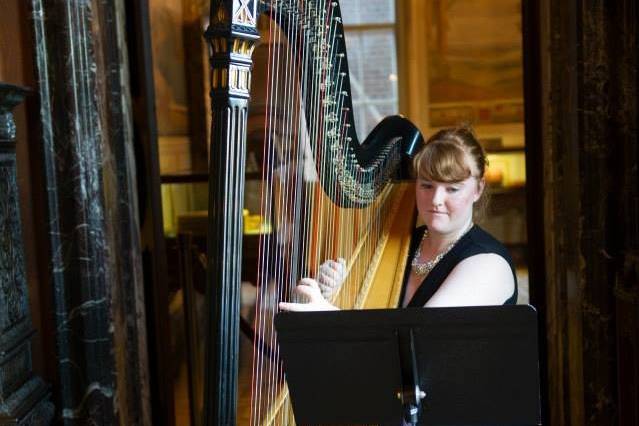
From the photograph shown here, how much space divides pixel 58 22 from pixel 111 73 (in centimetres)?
23

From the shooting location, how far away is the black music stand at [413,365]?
144cm

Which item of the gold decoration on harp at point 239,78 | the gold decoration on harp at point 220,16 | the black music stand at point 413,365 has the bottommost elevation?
the black music stand at point 413,365

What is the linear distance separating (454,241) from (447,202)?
0.12 m

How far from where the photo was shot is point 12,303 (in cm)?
225

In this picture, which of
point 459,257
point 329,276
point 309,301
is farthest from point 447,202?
point 309,301

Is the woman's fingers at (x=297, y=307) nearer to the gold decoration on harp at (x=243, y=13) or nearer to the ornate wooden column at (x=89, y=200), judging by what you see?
the gold decoration on harp at (x=243, y=13)

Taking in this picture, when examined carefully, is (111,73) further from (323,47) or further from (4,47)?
(323,47)

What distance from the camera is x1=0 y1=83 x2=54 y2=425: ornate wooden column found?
85.7 inches

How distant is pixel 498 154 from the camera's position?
7281 millimetres

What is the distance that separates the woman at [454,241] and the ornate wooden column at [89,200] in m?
0.89

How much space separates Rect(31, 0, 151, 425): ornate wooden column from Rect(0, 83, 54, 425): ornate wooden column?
0.39 feet

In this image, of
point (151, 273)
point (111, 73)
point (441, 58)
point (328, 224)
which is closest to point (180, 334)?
point (151, 273)

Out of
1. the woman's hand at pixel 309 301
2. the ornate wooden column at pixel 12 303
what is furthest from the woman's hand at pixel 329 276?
the ornate wooden column at pixel 12 303

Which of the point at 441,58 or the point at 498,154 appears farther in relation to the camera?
the point at 441,58
